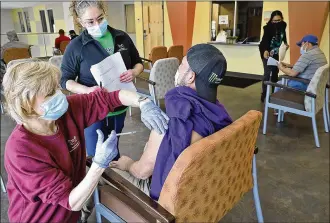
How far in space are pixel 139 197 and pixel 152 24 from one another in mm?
5609

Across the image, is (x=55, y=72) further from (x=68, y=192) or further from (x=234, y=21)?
(x=234, y=21)

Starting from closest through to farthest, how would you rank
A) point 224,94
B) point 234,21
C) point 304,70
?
point 304,70, point 224,94, point 234,21

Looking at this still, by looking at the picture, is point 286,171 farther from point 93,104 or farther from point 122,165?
point 93,104

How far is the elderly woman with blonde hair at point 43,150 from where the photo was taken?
84 cm

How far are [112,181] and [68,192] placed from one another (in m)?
0.30

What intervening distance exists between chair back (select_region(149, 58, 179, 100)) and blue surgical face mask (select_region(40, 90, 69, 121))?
2176 millimetres

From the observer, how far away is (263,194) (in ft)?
6.61

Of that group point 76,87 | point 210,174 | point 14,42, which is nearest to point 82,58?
point 76,87

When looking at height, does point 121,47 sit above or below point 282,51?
above

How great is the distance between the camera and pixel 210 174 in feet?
3.40

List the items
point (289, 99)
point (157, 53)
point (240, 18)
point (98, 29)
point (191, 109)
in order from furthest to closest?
point (240, 18)
point (157, 53)
point (289, 99)
point (98, 29)
point (191, 109)

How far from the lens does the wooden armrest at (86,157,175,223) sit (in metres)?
0.97

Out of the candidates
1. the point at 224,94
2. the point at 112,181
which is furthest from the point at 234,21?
the point at 112,181

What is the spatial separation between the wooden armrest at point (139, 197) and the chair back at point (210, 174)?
0.09ft
